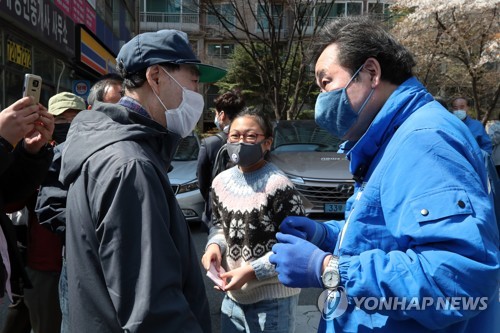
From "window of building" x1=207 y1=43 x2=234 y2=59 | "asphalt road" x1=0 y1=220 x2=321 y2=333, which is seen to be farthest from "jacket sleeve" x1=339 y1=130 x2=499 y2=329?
"window of building" x1=207 y1=43 x2=234 y2=59

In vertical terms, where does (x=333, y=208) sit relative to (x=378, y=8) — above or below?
below

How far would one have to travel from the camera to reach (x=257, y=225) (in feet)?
8.36

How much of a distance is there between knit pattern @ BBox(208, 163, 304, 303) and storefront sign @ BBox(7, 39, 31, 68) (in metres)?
7.79

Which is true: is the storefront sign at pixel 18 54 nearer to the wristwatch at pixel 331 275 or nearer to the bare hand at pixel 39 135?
the bare hand at pixel 39 135

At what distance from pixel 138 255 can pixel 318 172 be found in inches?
230

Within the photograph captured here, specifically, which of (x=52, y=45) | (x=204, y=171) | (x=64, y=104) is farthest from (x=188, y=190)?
(x=52, y=45)

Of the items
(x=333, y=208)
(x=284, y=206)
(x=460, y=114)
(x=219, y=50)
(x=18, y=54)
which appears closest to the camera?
(x=284, y=206)

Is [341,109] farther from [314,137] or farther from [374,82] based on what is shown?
[314,137]

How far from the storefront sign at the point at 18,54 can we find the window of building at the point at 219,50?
94.8 ft

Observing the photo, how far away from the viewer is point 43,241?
3066 millimetres

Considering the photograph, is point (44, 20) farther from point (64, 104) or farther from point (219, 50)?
point (219, 50)

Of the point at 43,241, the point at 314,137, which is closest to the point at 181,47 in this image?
the point at 43,241

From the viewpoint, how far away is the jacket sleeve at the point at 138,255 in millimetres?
1357

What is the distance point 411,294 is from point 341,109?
0.70 metres
